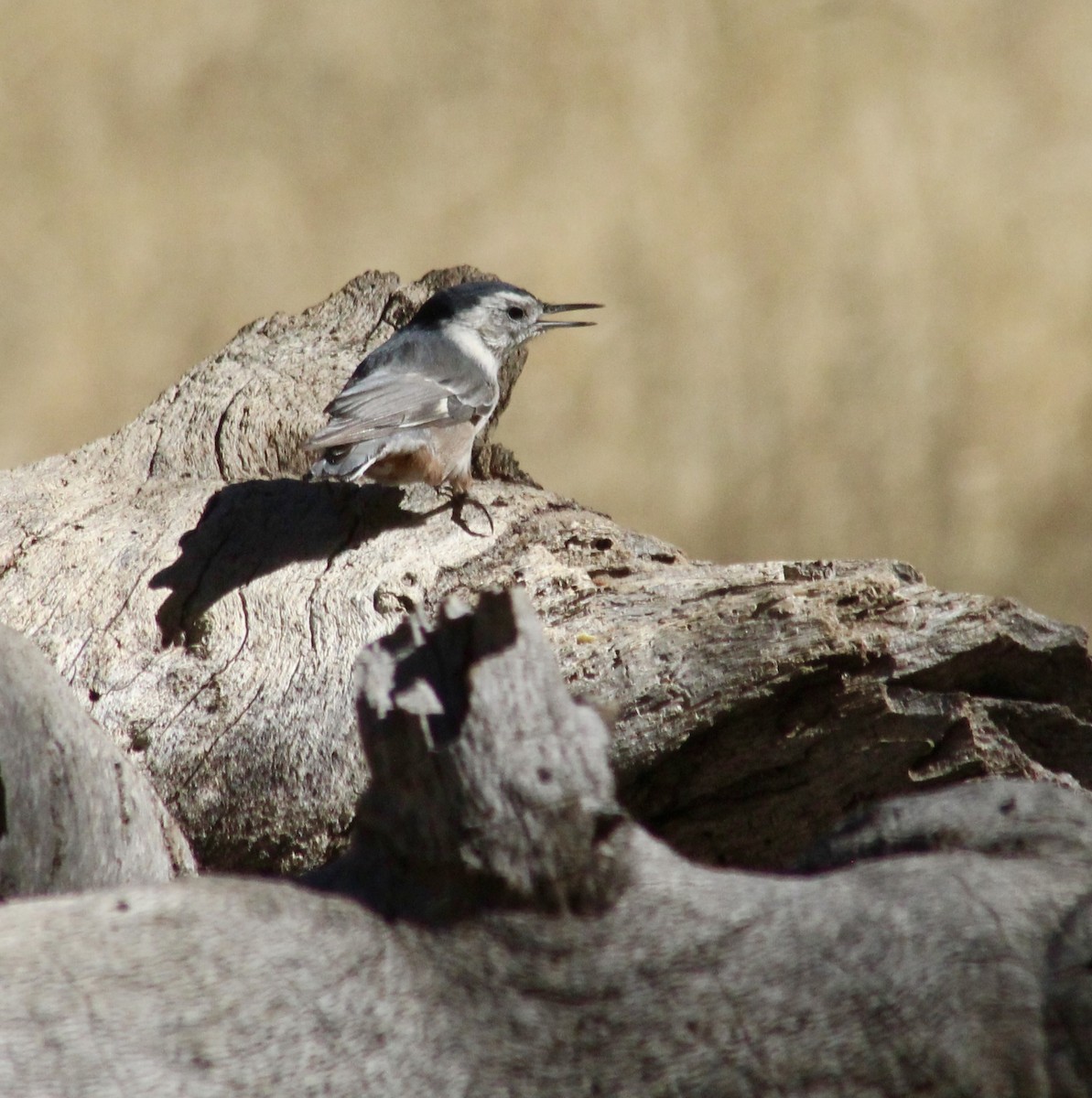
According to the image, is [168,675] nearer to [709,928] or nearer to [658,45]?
[709,928]

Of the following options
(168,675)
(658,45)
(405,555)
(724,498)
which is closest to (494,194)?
(658,45)

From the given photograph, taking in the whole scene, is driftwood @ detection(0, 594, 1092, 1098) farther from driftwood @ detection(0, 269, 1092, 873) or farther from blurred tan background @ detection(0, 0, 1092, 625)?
blurred tan background @ detection(0, 0, 1092, 625)

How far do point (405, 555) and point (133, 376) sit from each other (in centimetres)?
266

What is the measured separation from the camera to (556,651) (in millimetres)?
2076

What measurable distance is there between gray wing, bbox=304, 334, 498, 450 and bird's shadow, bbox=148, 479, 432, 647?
125 mm

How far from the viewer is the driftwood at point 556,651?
6.37 ft

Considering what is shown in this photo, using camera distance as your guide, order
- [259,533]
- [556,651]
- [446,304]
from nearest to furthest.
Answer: [556,651], [259,533], [446,304]

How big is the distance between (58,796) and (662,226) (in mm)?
3452

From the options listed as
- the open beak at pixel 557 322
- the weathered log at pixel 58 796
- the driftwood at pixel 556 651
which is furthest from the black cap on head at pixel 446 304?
the weathered log at pixel 58 796

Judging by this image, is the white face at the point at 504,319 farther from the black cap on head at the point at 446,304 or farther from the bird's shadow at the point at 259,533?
the bird's shadow at the point at 259,533

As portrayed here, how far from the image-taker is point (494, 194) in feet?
15.9

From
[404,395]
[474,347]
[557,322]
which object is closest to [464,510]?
[404,395]

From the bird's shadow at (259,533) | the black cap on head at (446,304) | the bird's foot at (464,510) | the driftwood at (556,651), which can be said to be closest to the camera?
the driftwood at (556,651)

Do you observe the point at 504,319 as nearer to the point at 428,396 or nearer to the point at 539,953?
the point at 428,396
